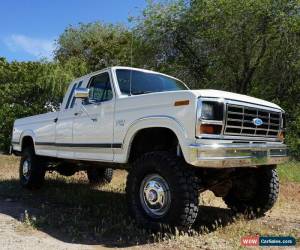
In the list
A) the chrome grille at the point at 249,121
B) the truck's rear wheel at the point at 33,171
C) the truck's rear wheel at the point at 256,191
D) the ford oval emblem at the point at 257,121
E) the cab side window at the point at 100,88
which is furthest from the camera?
the truck's rear wheel at the point at 33,171

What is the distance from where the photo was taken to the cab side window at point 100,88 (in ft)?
23.8

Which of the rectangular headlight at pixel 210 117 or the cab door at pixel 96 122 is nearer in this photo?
the rectangular headlight at pixel 210 117

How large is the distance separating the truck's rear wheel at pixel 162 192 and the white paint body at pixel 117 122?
32cm

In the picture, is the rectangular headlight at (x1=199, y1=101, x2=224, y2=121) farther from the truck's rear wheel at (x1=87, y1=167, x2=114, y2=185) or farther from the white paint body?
the truck's rear wheel at (x1=87, y1=167, x2=114, y2=185)

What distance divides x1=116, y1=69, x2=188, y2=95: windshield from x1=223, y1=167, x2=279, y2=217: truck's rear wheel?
1.88m

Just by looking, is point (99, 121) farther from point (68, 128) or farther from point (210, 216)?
point (210, 216)

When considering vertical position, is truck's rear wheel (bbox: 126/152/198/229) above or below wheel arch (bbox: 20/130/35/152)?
below

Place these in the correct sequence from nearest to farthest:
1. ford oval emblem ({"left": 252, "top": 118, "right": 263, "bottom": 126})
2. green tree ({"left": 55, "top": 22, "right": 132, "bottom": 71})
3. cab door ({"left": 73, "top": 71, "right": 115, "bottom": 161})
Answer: ford oval emblem ({"left": 252, "top": 118, "right": 263, "bottom": 126}), cab door ({"left": 73, "top": 71, "right": 115, "bottom": 161}), green tree ({"left": 55, "top": 22, "right": 132, "bottom": 71})

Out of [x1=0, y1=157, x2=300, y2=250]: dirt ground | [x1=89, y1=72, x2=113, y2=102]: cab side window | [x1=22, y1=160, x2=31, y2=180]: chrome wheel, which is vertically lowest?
[x1=0, y1=157, x2=300, y2=250]: dirt ground

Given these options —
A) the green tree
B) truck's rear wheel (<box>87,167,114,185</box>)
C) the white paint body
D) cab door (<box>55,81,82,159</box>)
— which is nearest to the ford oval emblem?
the white paint body

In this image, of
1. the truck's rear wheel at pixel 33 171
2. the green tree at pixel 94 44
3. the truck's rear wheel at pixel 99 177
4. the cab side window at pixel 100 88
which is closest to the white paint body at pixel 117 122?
the cab side window at pixel 100 88

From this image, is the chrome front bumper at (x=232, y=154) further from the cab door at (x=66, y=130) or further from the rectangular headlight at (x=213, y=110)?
the cab door at (x=66, y=130)

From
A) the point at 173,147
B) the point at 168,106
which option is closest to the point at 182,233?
the point at 173,147

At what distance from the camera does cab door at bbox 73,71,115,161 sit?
692 cm
